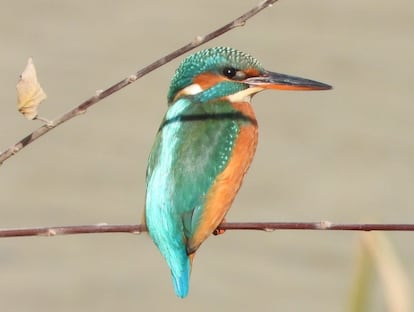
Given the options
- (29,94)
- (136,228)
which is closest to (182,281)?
(136,228)

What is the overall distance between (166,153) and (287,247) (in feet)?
8.26

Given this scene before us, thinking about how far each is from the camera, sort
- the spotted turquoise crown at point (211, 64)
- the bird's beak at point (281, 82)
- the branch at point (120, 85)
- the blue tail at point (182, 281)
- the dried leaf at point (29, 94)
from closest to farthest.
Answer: the branch at point (120, 85)
the dried leaf at point (29, 94)
the blue tail at point (182, 281)
the bird's beak at point (281, 82)
the spotted turquoise crown at point (211, 64)

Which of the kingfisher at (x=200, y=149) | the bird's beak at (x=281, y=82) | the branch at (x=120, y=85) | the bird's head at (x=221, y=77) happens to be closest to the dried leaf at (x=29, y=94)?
the branch at (x=120, y=85)

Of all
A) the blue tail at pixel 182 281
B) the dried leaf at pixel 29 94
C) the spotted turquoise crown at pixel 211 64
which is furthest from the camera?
the spotted turquoise crown at pixel 211 64

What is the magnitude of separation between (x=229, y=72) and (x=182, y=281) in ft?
1.67

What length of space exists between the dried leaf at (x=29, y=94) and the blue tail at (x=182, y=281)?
43 centimetres

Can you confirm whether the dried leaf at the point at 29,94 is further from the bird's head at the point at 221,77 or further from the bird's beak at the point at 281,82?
the bird's head at the point at 221,77

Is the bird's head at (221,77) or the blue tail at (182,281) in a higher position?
the bird's head at (221,77)

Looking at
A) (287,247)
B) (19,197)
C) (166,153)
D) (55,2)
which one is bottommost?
(287,247)

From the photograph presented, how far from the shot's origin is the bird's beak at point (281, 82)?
79.7 inches

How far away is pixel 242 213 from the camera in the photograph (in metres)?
4.43

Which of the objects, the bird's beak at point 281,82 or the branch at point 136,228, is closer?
the branch at point 136,228

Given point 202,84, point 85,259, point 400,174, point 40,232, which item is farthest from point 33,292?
point 40,232

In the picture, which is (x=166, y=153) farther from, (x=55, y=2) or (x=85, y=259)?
(x=55, y=2)
